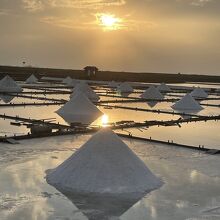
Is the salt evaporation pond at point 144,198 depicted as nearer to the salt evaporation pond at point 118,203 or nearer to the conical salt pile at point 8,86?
the salt evaporation pond at point 118,203

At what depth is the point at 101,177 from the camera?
644 cm

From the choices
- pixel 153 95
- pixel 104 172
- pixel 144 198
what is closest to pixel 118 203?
pixel 144 198

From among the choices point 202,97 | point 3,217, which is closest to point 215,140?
point 3,217

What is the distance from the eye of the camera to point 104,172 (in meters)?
6.49

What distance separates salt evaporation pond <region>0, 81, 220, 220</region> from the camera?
541 cm

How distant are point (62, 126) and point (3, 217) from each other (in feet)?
25.1

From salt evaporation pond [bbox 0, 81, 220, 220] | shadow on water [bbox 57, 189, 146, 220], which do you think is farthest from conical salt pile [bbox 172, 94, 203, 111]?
shadow on water [bbox 57, 189, 146, 220]

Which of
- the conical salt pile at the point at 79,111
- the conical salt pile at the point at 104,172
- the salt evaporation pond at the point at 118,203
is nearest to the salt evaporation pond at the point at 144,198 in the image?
the salt evaporation pond at the point at 118,203

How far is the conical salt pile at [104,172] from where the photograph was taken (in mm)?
A: 6344

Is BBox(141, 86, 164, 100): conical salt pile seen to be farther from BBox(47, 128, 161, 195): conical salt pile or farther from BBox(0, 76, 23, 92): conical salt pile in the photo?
BBox(47, 128, 161, 195): conical salt pile

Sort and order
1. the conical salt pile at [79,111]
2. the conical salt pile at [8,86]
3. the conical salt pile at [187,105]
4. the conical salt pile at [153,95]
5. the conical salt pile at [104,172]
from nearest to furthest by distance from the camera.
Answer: the conical salt pile at [104,172]
the conical salt pile at [79,111]
the conical salt pile at [187,105]
the conical salt pile at [153,95]
the conical salt pile at [8,86]

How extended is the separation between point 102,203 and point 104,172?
80 centimetres

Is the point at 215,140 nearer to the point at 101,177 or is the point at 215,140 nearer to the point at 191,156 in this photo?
the point at 191,156

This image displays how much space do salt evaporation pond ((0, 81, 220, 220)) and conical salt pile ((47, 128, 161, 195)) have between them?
250mm
